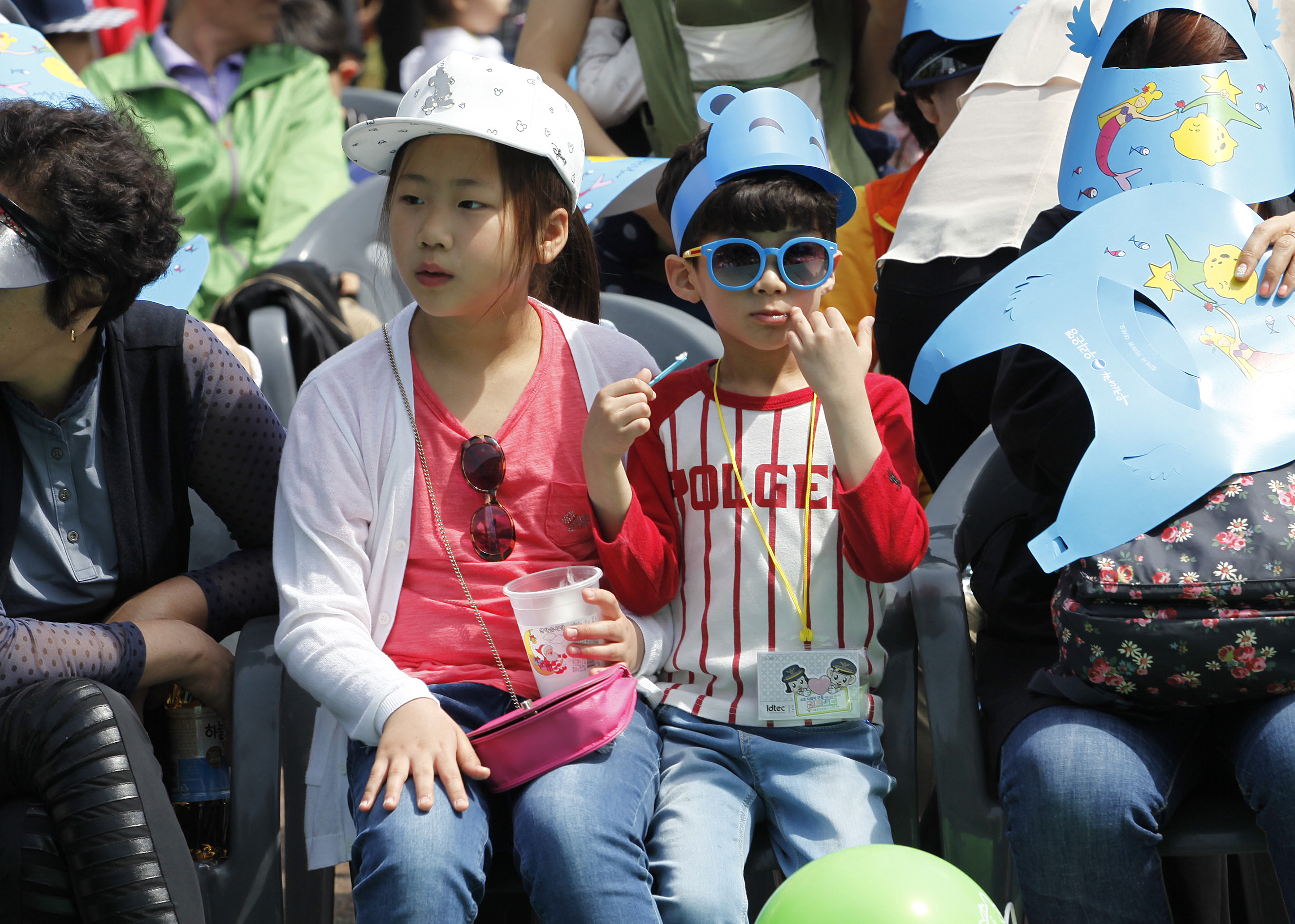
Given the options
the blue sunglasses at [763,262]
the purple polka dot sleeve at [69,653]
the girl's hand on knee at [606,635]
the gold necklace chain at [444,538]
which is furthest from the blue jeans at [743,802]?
the purple polka dot sleeve at [69,653]

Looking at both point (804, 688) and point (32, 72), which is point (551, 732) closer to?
point (804, 688)

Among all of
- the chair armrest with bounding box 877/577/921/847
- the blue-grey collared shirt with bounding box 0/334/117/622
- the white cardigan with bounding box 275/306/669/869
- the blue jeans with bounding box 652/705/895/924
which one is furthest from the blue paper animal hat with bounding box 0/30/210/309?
the chair armrest with bounding box 877/577/921/847

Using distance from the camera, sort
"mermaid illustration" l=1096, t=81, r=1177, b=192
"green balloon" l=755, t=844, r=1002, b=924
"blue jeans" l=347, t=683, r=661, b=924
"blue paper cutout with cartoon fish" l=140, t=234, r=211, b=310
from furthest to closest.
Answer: "blue paper cutout with cartoon fish" l=140, t=234, r=211, b=310
"mermaid illustration" l=1096, t=81, r=1177, b=192
"blue jeans" l=347, t=683, r=661, b=924
"green balloon" l=755, t=844, r=1002, b=924

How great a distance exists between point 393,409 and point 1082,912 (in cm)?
123

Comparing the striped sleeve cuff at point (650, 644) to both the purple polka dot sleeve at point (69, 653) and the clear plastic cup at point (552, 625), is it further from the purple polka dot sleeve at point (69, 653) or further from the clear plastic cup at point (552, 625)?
the purple polka dot sleeve at point (69, 653)

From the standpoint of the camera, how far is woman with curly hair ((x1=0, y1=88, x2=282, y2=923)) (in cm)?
161

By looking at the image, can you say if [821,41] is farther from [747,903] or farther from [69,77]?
[747,903]

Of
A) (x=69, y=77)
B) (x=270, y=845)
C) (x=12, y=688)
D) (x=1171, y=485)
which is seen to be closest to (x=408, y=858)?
(x=270, y=845)

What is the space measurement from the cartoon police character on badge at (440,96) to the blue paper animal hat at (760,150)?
15.7 inches

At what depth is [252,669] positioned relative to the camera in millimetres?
1949

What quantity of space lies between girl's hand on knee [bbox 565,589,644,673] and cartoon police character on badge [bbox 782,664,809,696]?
0.23 metres

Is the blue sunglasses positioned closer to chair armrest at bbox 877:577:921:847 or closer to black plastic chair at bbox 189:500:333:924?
chair armrest at bbox 877:577:921:847

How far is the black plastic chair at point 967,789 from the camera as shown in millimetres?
1716

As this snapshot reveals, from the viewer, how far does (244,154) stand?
401 centimetres
